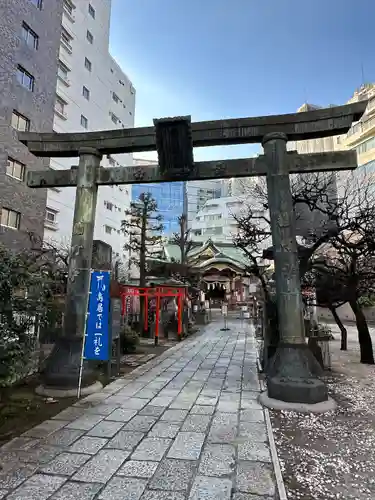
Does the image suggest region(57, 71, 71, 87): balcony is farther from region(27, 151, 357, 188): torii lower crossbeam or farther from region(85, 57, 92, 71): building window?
region(27, 151, 357, 188): torii lower crossbeam

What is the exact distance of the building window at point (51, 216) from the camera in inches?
867

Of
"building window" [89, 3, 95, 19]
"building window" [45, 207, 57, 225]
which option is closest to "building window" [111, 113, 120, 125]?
"building window" [89, 3, 95, 19]

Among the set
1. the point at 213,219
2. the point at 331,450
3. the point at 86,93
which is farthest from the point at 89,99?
the point at 213,219

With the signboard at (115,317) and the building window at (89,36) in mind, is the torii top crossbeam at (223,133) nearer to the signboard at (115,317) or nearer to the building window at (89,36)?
the signboard at (115,317)

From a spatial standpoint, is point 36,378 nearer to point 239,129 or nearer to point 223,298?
point 239,129

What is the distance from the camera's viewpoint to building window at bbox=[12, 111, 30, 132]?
17925 mm

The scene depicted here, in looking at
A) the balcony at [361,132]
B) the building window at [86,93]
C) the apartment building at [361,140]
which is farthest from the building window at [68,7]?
the balcony at [361,132]

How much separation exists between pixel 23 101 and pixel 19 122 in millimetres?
1283

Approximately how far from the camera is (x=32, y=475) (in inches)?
122

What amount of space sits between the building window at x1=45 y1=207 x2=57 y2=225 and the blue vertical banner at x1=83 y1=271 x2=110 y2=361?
1706 centimetres

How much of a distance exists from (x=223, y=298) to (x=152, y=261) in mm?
15175

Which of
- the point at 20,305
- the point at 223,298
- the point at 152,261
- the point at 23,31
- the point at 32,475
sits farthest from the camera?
the point at 223,298

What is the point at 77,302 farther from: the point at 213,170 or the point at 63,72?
the point at 63,72

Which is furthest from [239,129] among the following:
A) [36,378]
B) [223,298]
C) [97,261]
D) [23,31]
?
[223,298]
